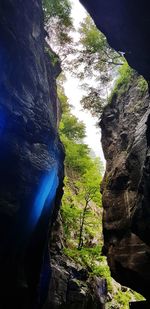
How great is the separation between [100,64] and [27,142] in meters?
12.6

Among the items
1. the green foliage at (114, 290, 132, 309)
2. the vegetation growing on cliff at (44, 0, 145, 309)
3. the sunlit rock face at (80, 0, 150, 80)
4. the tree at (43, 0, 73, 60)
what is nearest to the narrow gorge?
the sunlit rock face at (80, 0, 150, 80)

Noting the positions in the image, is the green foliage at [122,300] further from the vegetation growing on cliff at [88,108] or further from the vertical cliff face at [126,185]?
the vertical cliff face at [126,185]

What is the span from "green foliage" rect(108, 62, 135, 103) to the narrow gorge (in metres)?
0.08

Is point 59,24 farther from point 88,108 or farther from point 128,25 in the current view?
point 128,25

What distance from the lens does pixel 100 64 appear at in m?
22.1

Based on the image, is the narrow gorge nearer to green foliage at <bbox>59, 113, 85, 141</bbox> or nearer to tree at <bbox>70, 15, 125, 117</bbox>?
tree at <bbox>70, 15, 125, 117</bbox>

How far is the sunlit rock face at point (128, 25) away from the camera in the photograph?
8531 millimetres

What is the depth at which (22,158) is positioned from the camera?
11.2 meters

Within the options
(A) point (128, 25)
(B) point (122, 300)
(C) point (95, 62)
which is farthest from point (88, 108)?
(B) point (122, 300)

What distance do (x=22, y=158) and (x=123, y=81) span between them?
39.1 ft

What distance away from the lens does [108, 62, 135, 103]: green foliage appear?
1991 cm

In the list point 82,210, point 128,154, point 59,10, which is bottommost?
point 82,210

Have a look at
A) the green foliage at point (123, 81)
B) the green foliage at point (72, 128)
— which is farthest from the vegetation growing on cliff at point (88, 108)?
the green foliage at point (72, 128)

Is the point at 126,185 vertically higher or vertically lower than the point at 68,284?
higher
